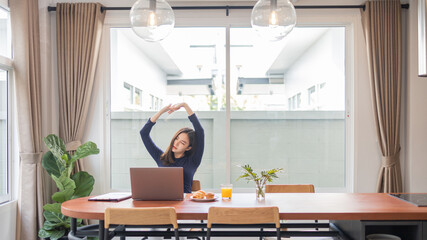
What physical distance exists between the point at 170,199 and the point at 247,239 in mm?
1876

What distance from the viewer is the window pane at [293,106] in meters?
4.24

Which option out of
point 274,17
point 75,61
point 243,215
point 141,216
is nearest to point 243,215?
point 243,215

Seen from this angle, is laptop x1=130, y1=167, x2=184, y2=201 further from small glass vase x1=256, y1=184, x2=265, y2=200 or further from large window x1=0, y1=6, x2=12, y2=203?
large window x1=0, y1=6, x2=12, y2=203

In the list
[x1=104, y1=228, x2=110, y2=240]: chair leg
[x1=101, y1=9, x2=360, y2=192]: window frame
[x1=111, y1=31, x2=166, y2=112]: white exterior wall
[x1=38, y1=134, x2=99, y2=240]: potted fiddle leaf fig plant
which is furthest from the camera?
[x1=111, y1=31, x2=166, y2=112]: white exterior wall

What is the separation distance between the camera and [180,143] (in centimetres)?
340

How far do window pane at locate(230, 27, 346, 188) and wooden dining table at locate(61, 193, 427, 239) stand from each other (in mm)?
1419

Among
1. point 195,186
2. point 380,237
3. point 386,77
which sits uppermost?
point 386,77

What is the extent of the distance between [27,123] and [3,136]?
0.84 feet

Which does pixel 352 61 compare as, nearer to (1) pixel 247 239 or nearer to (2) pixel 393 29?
(2) pixel 393 29

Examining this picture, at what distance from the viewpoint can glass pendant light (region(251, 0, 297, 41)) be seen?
2.20m

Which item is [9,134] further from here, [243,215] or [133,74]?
[243,215]

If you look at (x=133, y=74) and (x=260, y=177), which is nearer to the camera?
(x=260, y=177)

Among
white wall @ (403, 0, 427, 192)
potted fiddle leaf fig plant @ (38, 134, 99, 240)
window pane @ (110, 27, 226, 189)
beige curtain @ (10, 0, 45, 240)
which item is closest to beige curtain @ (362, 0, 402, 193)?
white wall @ (403, 0, 427, 192)

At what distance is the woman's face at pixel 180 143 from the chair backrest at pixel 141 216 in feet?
3.97
